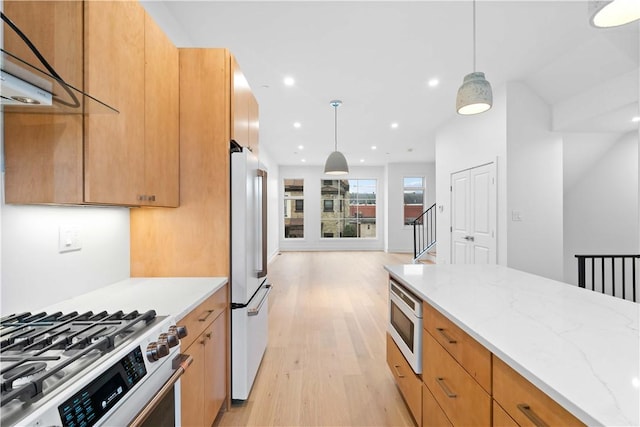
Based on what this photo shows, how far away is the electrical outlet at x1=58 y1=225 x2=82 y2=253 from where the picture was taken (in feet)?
4.78

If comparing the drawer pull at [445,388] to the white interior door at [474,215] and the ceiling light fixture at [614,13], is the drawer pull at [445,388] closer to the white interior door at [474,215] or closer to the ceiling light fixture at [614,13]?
the ceiling light fixture at [614,13]

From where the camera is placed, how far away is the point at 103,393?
2.67 feet

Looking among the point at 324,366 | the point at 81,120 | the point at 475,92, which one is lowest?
the point at 324,366

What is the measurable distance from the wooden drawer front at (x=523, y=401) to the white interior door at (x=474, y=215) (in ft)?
11.3

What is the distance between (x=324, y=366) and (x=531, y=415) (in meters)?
1.97

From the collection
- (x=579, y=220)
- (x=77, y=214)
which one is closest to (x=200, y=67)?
(x=77, y=214)

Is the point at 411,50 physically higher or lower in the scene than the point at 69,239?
higher

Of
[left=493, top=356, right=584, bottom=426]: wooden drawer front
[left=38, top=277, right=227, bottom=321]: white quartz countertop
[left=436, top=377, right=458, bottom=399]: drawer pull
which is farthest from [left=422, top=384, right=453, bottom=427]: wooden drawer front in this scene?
[left=38, top=277, right=227, bottom=321]: white quartz countertop

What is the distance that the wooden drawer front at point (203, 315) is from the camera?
1.39 m

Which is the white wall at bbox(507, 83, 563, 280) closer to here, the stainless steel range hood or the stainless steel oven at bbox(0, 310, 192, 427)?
the stainless steel oven at bbox(0, 310, 192, 427)

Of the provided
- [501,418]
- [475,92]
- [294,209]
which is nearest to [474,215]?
[475,92]

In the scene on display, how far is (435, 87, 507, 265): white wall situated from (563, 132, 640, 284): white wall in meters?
1.78

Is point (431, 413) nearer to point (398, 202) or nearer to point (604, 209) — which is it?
point (604, 209)

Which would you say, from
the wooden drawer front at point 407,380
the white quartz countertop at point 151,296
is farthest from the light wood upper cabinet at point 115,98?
the wooden drawer front at point 407,380
